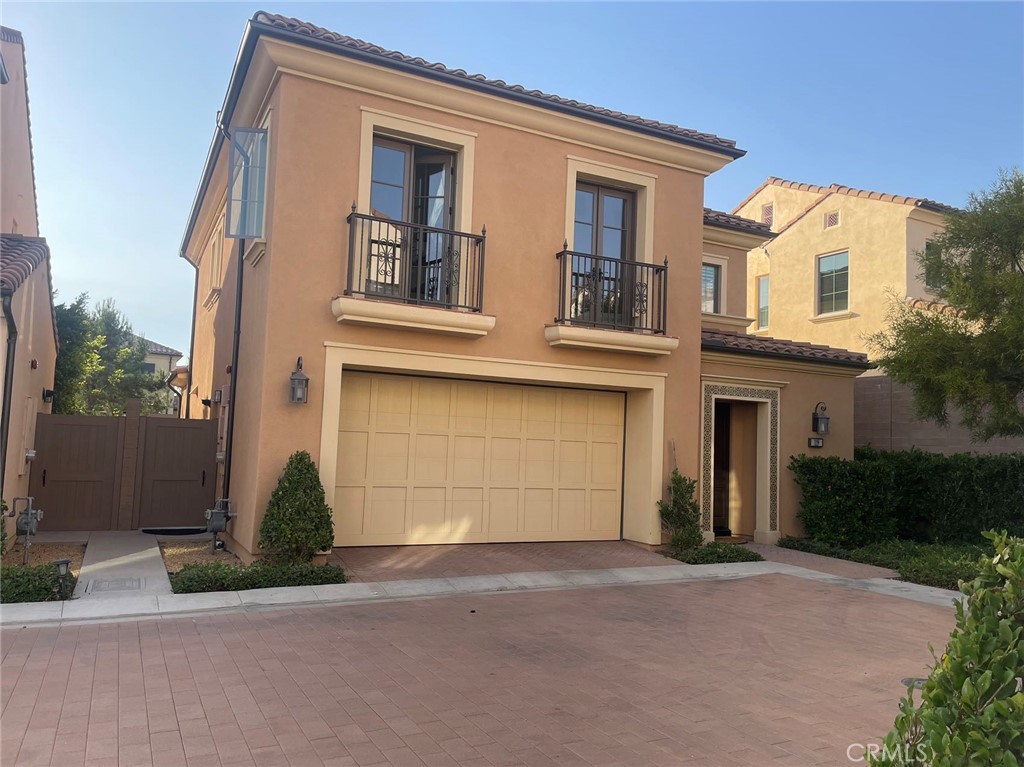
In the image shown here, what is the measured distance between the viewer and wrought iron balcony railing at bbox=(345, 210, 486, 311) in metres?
9.51

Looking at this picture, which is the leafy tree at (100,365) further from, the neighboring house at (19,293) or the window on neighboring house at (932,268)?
the window on neighboring house at (932,268)

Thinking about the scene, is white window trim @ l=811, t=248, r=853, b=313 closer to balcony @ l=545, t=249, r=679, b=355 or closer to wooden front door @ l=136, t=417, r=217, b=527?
balcony @ l=545, t=249, r=679, b=355

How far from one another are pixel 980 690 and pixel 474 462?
864 centimetres

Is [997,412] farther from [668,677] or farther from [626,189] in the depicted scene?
[668,677]

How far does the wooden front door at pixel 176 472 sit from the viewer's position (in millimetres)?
12797

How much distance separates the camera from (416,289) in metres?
10.0

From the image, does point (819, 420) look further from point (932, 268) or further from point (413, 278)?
point (413, 278)

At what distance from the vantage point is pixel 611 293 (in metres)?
11.2

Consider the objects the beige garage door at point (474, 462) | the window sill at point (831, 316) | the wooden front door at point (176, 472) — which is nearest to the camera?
the beige garage door at point (474, 462)

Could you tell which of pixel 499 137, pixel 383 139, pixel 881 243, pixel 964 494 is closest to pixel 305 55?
pixel 383 139

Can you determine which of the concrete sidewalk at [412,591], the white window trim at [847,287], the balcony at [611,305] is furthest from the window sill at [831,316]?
the concrete sidewalk at [412,591]

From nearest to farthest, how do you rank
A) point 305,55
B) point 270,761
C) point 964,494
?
point 270,761, point 305,55, point 964,494

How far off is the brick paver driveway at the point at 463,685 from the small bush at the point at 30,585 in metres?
0.98

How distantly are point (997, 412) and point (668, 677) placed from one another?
7647 mm
